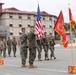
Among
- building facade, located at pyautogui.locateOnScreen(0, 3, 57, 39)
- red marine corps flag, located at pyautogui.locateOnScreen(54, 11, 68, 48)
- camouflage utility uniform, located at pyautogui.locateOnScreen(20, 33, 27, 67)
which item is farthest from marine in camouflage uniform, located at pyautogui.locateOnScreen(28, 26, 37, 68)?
building facade, located at pyautogui.locateOnScreen(0, 3, 57, 39)

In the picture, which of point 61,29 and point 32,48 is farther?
point 32,48

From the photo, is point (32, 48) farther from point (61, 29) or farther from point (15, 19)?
point (15, 19)

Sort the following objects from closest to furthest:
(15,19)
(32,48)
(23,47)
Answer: (32,48)
(23,47)
(15,19)

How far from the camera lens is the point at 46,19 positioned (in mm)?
112938

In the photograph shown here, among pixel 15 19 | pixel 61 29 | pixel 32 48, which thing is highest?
pixel 15 19

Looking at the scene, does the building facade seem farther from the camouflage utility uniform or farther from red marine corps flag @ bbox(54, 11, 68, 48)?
red marine corps flag @ bbox(54, 11, 68, 48)

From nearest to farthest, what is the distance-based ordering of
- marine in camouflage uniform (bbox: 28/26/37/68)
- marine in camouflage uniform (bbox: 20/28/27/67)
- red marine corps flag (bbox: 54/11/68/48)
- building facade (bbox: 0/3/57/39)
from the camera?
red marine corps flag (bbox: 54/11/68/48) < marine in camouflage uniform (bbox: 28/26/37/68) < marine in camouflage uniform (bbox: 20/28/27/67) < building facade (bbox: 0/3/57/39)

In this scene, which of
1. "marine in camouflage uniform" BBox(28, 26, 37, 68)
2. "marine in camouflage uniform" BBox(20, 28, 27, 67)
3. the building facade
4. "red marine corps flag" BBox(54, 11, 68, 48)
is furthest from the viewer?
the building facade

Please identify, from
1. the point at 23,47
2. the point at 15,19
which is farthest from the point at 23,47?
the point at 15,19

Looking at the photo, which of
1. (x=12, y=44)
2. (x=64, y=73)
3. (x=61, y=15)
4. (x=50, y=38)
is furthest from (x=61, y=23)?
(x=12, y=44)

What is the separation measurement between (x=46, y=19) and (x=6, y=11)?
1732 centimetres

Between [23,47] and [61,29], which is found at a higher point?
[61,29]

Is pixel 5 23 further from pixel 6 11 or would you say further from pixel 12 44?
pixel 12 44

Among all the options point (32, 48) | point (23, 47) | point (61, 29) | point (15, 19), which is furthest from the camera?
point (15, 19)
